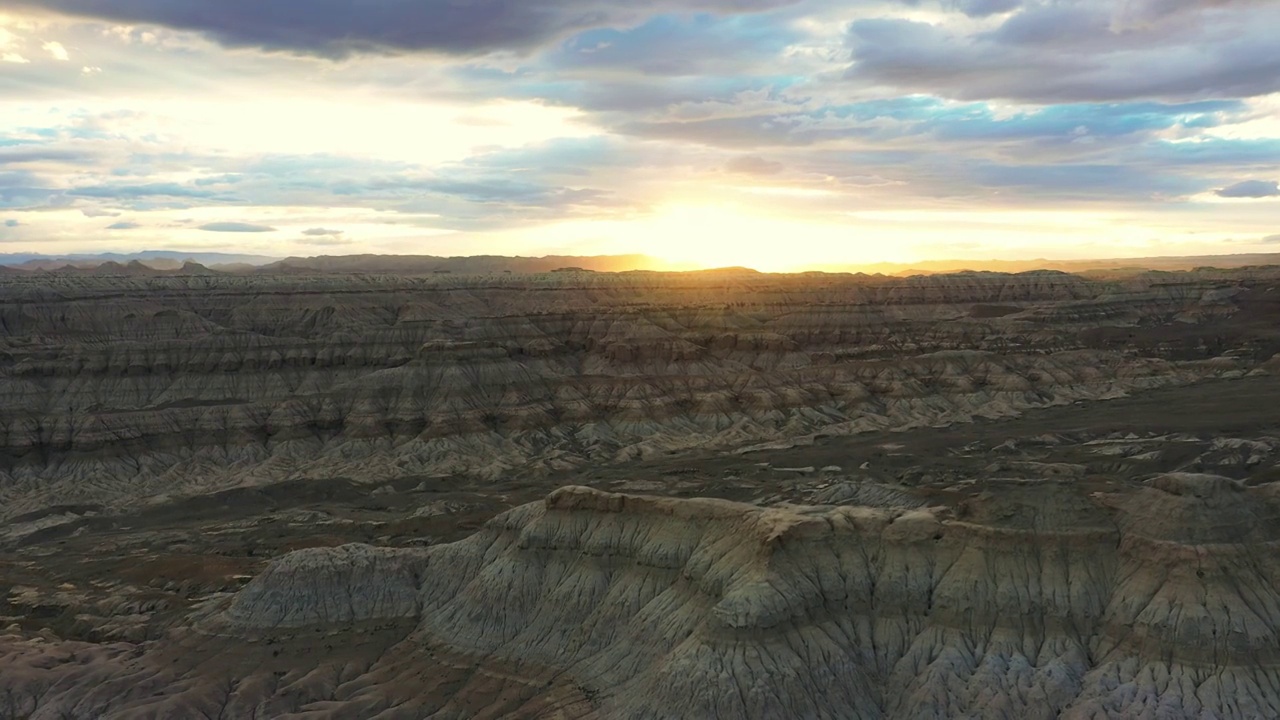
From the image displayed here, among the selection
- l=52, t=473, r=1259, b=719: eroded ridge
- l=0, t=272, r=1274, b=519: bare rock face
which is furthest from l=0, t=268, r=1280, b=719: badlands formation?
l=0, t=272, r=1274, b=519: bare rock face

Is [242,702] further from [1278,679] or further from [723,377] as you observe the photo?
[723,377]

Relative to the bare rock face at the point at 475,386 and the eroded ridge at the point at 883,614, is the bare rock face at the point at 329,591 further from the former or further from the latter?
the bare rock face at the point at 475,386

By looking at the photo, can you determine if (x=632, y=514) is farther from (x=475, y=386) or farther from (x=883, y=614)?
(x=475, y=386)

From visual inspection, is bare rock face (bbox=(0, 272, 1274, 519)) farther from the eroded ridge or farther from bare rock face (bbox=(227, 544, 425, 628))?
the eroded ridge

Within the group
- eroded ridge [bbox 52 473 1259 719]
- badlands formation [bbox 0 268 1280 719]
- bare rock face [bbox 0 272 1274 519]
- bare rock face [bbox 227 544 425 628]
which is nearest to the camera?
eroded ridge [bbox 52 473 1259 719]

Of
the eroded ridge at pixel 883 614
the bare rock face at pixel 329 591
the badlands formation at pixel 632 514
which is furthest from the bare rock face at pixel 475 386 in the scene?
the eroded ridge at pixel 883 614

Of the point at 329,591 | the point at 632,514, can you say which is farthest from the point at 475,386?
the point at 632,514
